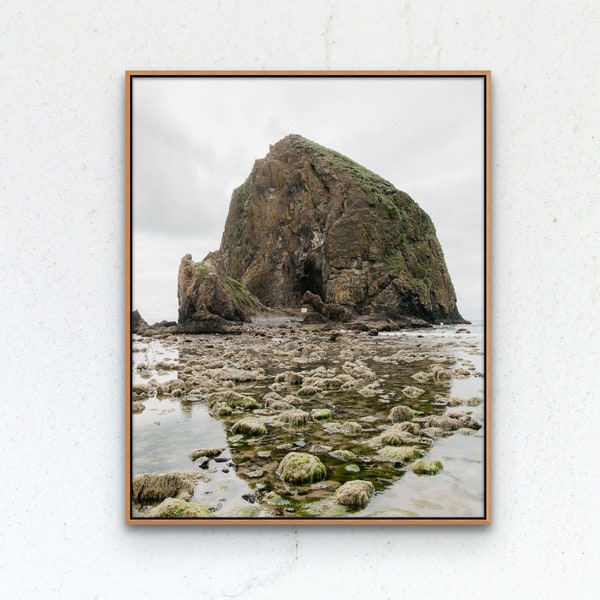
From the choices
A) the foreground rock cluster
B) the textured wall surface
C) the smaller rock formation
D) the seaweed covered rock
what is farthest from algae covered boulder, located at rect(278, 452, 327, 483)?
the smaller rock formation

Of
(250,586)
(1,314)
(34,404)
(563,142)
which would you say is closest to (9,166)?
(1,314)

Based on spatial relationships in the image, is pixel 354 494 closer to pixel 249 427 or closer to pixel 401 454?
pixel 401 454

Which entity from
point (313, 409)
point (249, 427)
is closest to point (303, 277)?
point (313, 409)

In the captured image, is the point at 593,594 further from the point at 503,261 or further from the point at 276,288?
the point at 276,288

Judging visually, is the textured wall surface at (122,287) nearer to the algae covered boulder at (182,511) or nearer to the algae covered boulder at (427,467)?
the algae covered boulder at (182,511)

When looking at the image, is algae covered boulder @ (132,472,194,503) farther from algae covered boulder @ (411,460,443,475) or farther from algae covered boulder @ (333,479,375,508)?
algae covered boulder @ (411,460,443,475)

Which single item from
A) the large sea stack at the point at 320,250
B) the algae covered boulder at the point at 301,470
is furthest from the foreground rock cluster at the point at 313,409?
the large sea stack at the point at 320,250
